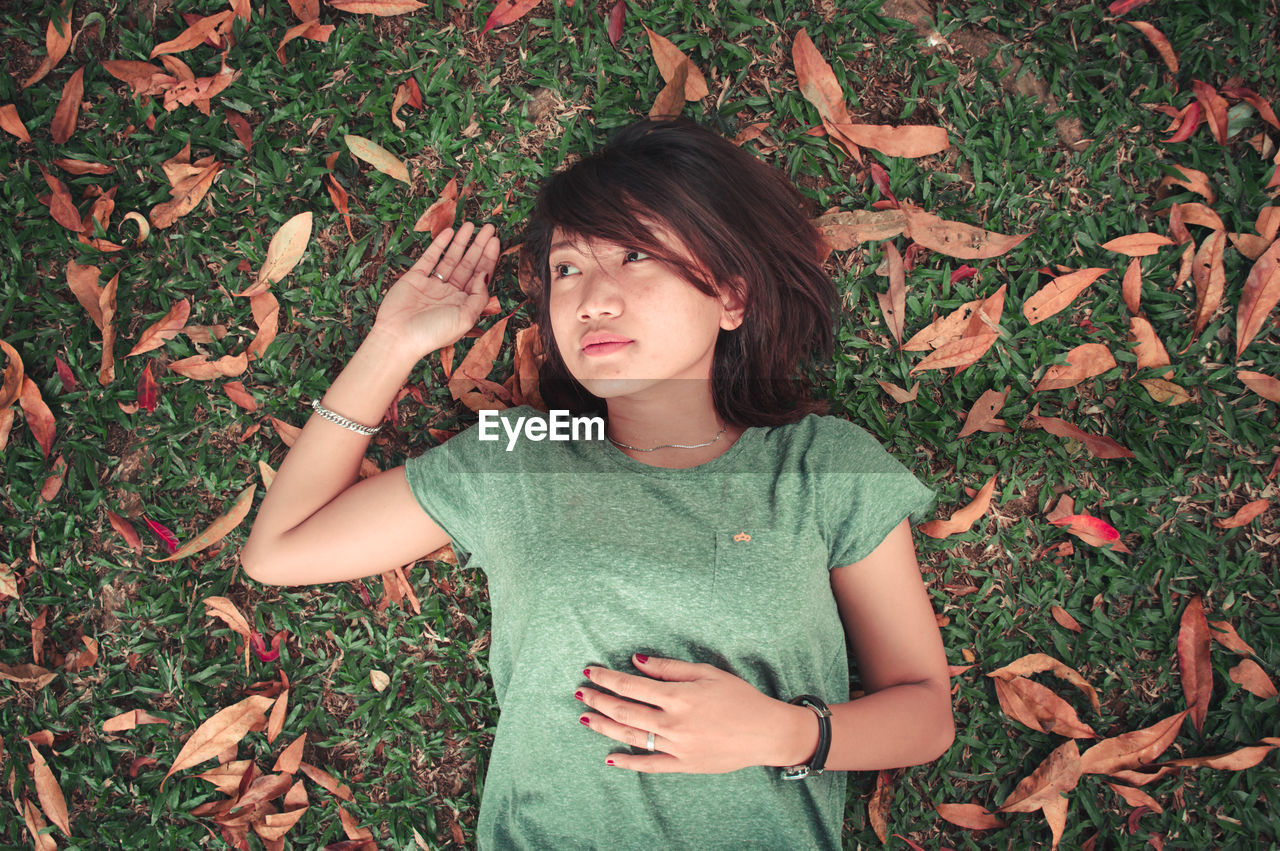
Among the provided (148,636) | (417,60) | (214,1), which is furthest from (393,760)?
(214,1)

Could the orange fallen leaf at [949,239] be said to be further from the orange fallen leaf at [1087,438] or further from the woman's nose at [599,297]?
the woman's nose at [599,297]

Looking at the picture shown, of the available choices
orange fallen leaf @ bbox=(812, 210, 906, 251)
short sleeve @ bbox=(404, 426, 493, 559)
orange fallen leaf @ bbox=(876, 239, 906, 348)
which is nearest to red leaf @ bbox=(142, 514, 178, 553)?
short sleeve @ bbox=(404, 426, 493, 559)

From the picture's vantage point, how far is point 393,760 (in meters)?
2.75

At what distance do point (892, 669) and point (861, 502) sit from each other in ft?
1.75

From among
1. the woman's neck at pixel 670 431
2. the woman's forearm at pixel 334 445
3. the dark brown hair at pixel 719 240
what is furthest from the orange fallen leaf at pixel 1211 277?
the woman's forearm at pixel 334 445

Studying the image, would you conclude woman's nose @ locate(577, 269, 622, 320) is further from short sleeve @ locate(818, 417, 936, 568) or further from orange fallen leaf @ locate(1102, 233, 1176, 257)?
orange fallen leaf @ locate(1102, 233, 1176, 257)

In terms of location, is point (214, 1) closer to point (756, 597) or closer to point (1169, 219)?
point (756, 597)

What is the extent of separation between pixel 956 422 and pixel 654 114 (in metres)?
1.51

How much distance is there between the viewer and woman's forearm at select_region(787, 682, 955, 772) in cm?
214

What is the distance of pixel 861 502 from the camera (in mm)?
2236

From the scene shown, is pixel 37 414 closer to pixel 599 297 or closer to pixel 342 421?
pixel 342 421

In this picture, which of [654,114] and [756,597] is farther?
[654,114]

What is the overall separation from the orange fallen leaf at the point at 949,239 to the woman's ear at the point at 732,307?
0.81 meters

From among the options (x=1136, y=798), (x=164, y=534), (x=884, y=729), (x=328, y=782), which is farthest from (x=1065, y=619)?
(x=164, y=534)
